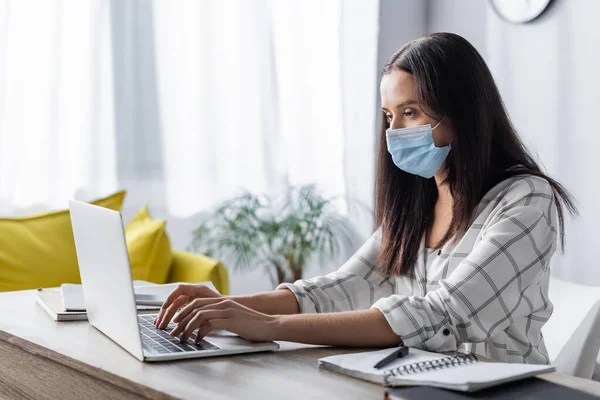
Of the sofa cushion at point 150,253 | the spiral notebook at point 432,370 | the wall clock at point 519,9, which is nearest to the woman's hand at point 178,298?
the spiral notebook at point 432,370

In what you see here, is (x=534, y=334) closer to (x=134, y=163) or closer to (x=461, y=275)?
(x=461, y=275)

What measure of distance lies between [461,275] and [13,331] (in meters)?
0.76

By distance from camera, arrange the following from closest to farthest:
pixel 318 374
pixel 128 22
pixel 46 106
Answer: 1. pixel 318 374
2. pixel 46 106
3. pixel 128 22

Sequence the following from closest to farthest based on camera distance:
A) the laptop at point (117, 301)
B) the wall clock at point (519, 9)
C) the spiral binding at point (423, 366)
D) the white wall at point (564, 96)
A: the spiral binding at point (423, 366)
the laptop at point (117, 301)
the white wall at point (564, 96)
the wall clock at point (519, 9)

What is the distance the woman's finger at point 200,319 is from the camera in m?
1.18

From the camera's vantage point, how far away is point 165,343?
1.20m

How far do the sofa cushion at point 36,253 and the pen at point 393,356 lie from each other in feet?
5.33

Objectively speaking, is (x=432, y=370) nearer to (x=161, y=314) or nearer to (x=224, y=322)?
(x=224, y=322)

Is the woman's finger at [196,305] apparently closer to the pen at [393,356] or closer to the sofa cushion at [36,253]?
the pen at [393,356]

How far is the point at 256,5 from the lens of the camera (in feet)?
11.2

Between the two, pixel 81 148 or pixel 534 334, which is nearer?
pixel 534 334

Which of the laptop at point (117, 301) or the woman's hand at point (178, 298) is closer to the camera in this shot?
the laptop at point (117, 301)

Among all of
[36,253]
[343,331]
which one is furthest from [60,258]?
[343,331]

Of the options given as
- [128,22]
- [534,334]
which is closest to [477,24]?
[128,22]
